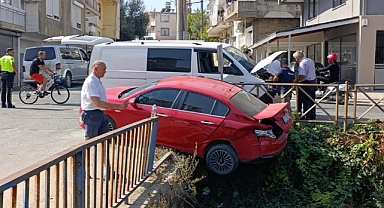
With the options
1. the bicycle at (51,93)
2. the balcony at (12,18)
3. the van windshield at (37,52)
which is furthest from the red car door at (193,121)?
the balcony at (12,18)

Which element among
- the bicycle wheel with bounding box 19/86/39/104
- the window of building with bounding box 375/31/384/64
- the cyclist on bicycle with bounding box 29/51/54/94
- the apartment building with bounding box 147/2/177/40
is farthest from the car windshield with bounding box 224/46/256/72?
the apartment building with bounding box 147/2/177/40

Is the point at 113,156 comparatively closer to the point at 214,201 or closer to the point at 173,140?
the point at 173,140

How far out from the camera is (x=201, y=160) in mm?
8539

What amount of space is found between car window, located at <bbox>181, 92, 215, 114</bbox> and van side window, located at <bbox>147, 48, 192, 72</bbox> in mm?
3515

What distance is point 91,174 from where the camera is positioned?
4.59m

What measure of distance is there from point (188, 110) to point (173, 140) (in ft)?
1.98

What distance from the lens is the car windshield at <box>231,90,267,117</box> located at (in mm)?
8258

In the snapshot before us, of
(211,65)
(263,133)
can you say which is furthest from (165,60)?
(263,133)

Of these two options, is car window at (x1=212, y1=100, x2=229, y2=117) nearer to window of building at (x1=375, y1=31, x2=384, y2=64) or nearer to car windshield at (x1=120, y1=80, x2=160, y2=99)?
car windshield at (x1=120, y1=80, x2=160, y2=99)

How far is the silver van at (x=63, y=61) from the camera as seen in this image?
882 inches

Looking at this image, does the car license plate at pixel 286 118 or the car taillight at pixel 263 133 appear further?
the car license plate at pixel 286 118

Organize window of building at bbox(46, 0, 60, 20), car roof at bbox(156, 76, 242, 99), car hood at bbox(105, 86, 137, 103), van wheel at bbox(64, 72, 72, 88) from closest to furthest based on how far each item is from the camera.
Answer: car roof at bbox(156, 76, 242, 99)
car hood at bbox(105, 86, 137, 103)
van wheel at bbox(64, 72, 72, 88)
window of building at bbox(46, 0, 60, 20)

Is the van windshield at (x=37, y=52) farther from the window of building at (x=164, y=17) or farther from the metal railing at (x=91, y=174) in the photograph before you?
the window of building at (x=164, y=17)

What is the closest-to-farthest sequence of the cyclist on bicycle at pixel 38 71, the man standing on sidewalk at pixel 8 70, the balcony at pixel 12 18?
the man standing on sidewalk at pixel 8 70 → the cyclist on bicycle at pixel 38 71 → the balcony at pixel 12 18
